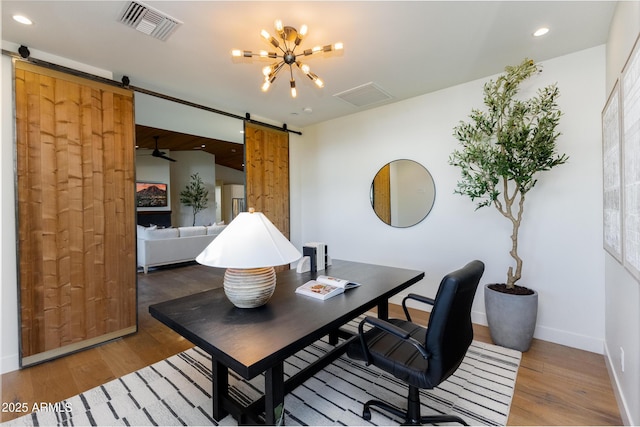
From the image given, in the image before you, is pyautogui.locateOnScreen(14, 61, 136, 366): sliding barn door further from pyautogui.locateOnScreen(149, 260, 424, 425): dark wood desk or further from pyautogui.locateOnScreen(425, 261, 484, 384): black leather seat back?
pyautogui.locateOnScreen(425, 261, 484, 384): black leather seat back

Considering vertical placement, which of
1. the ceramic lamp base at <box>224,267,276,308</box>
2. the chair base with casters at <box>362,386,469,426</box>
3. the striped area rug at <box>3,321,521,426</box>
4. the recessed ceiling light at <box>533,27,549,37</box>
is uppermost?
the recessed ceiling light at <box>533,27,549,37</box>

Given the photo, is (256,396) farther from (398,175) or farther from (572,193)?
(572,193)

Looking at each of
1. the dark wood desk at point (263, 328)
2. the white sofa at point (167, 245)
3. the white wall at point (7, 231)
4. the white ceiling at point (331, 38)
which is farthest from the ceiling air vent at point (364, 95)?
the white sofa at point (167, 245)

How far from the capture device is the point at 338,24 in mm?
2066

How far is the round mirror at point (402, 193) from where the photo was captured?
11.4ft

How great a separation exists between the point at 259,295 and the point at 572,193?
9.41 ft

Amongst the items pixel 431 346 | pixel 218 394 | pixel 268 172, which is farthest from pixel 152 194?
pixel 431 346

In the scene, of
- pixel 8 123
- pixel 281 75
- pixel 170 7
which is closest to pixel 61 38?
pixel 8 123

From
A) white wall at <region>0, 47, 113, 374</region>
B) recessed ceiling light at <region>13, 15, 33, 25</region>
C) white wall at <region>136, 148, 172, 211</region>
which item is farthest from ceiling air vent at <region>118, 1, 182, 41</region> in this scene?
white wall at <region>136, 148, 172, 211</region>

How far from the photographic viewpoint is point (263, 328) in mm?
1393

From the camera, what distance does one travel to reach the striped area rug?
1.73m

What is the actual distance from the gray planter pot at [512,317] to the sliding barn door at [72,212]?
3529 millimetres

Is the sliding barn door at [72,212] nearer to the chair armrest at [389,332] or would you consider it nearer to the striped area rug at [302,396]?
the striped area rug at [302,396]

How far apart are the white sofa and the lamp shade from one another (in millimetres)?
4910
